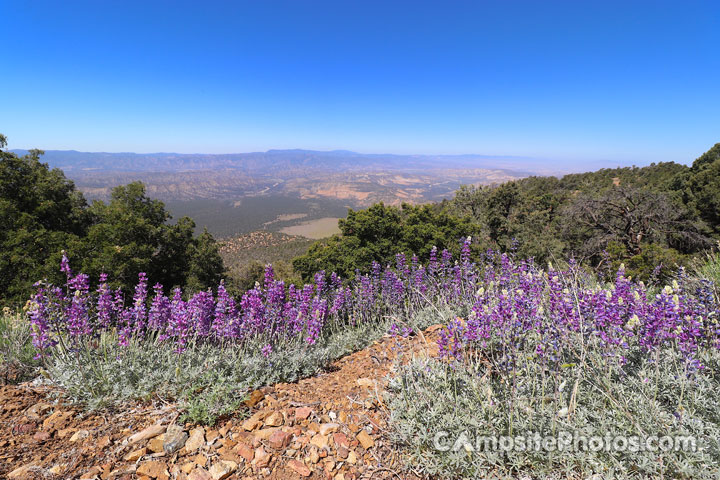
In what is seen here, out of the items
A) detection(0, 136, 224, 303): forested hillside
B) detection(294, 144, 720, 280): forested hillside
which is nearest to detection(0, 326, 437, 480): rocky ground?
detection(294, 144, 720, 280): forested hillside

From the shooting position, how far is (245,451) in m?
2.58

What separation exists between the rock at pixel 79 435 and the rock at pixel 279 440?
67.0 inches

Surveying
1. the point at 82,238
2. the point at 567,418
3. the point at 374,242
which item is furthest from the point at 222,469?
the point at 82,238

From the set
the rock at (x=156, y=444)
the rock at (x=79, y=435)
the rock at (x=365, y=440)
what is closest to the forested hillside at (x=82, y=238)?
the rock at (x=79, y=435)

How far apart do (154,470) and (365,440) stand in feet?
5.44

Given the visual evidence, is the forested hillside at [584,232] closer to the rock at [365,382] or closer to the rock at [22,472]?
the rock at [365,382]

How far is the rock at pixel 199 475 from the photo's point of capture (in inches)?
91.4

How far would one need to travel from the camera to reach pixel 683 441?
6.85 feet

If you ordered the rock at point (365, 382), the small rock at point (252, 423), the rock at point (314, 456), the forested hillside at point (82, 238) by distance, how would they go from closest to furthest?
1. the rock at point (314, 456)
2. the small rock at point (252, 423)
3. the rock at point (365, 382)
4. the forested hillside at point (82, 238)

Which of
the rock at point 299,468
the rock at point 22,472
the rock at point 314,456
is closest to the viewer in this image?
the rock at point 22,472

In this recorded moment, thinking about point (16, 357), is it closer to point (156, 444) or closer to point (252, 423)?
point (156, 444)

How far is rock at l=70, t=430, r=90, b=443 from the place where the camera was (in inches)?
108

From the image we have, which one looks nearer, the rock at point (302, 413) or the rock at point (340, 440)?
the rock at point (340, 440)

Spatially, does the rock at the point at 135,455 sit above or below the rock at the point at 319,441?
below
